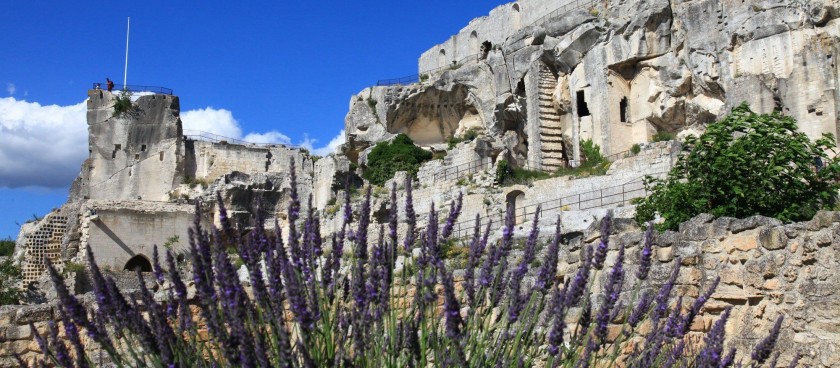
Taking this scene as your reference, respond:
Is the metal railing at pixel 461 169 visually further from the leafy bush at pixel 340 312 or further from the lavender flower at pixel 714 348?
the lavender flower at pixel 714 348

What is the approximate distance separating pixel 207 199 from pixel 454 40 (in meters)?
18.8

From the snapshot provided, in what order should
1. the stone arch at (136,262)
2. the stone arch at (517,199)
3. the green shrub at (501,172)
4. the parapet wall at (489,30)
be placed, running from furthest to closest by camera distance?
the parapet wall at (489,30) < the stone arch at (136,262) < the green shrub at (501,172) < the stone arch at (517,199)

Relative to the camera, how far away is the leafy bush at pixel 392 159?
35656mm

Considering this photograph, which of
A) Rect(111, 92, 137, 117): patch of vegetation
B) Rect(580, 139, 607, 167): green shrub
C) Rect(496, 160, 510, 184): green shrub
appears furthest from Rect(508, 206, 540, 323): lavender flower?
Rect(111, 92, 137, 117): patch of vegetation

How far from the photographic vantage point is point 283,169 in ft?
139

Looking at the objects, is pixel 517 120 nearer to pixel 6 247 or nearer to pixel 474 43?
pixel 474 43

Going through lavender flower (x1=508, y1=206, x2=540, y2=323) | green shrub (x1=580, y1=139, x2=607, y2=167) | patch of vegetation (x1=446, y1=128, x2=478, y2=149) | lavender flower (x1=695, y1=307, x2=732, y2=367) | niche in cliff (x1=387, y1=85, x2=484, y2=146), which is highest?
niche in cliff (x1=387, y1=85, x2=484, y2=146)

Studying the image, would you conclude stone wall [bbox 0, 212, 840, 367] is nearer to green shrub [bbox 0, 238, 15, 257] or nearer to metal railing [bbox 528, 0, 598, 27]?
metal railing [bbox 528, 0, 598, 27]

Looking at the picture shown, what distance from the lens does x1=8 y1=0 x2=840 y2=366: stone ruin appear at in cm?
2444

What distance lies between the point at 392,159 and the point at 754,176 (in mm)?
22397

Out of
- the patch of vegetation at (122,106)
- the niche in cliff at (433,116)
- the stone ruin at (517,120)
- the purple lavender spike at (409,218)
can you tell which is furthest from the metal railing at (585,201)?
the patch of vegetation at (122,106)

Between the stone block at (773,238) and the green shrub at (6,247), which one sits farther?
the green shrub at (6,247)

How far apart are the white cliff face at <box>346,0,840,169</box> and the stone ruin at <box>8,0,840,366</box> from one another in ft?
0.18

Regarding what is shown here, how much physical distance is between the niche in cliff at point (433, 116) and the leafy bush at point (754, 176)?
24263 millimetres
